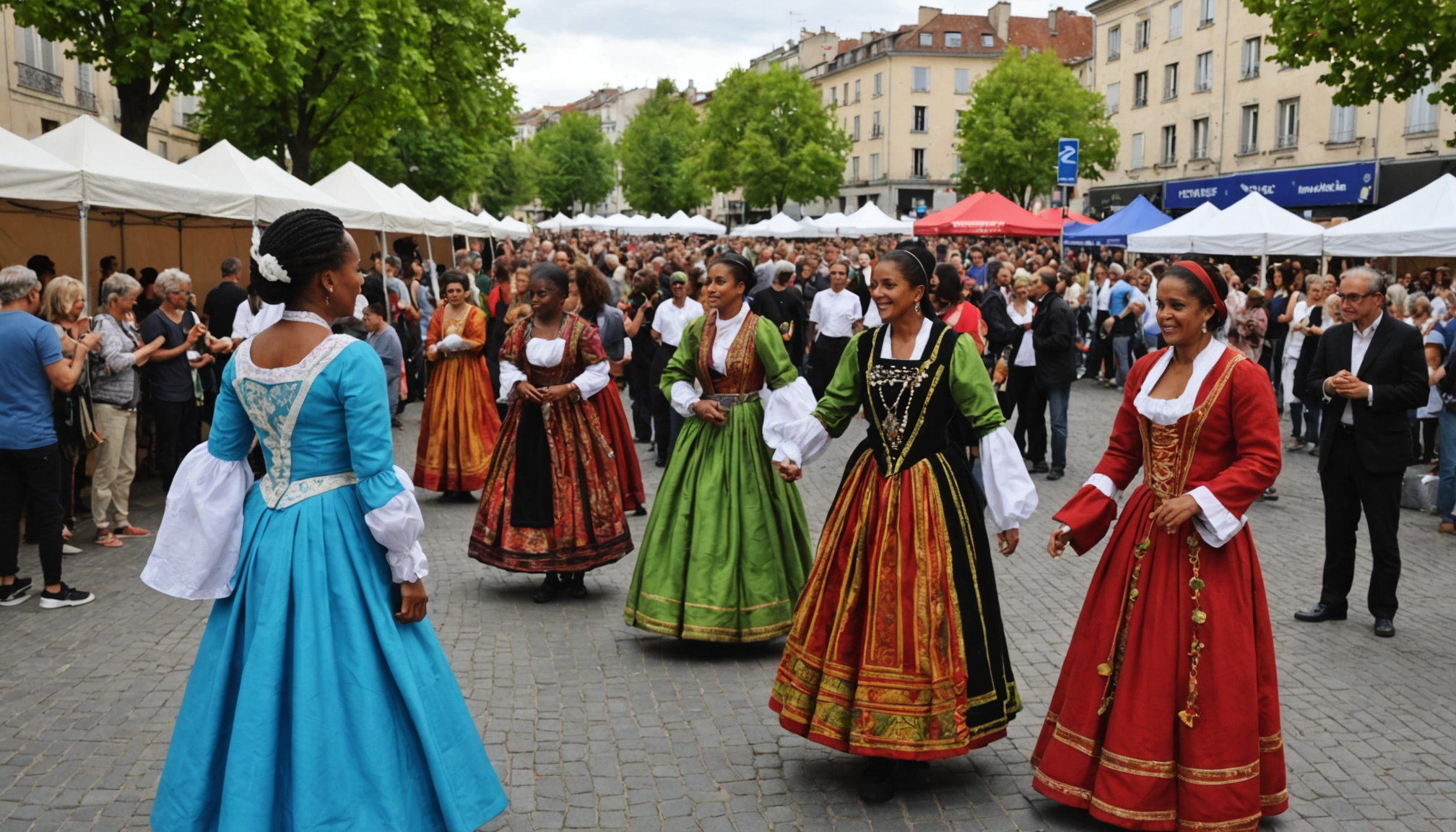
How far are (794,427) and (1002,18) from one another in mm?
75085

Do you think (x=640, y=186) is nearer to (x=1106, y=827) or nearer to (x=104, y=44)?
(x=104, y=44)

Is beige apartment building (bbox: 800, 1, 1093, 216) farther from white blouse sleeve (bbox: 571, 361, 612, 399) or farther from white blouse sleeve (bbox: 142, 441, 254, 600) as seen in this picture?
white blouse sleeve (bbox: 142, 441, 254, 600)

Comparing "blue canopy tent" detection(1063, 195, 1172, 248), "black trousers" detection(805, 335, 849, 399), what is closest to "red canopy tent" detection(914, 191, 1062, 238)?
"blue canopy tent" detection(1063, 195, 1172, 248)

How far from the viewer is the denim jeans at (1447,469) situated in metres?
9.70

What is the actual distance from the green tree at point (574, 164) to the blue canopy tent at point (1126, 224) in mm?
64941

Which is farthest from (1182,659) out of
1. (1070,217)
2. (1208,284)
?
(1070,217)

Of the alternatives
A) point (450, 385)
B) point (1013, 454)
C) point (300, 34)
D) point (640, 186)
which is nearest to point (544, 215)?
point (640, 186)

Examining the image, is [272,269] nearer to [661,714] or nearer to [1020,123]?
[661,714]

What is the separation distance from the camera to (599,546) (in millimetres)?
7340

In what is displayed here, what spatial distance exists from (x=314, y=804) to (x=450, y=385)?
7296mm

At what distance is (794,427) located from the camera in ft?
16.9

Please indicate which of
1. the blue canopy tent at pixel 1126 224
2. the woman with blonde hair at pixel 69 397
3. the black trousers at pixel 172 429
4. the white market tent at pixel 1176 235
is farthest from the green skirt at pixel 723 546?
the blue canopy tent at pixel 1126 224

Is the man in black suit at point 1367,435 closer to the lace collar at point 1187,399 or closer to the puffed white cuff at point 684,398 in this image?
the lace collar at point 1187,399

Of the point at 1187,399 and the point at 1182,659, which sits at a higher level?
the point at 1187,399
